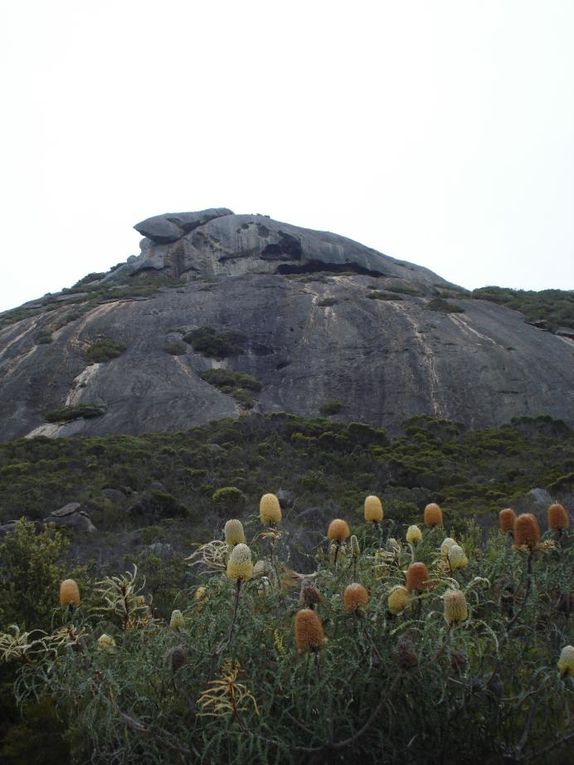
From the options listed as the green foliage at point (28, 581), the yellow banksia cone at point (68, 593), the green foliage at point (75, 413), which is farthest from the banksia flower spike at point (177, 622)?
the green foliage at point (75, 413)

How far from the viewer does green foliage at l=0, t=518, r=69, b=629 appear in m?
5.74

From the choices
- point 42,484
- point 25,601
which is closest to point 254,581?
point 25,601

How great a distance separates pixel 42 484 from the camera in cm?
1972

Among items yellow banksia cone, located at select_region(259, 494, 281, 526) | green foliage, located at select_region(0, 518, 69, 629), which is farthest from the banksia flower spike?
green foliage, located at select_region(0, 518, 69, 629)

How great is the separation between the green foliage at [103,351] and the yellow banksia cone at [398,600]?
31.2 metres

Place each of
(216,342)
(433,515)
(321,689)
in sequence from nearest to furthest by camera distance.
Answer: (321,689) < (433,515) < (216,342)

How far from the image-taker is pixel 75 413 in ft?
95.3

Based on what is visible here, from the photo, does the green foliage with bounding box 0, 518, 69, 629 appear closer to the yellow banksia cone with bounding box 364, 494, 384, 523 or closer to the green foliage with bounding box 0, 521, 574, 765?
the green foliage with bounding box 0, 521, 574, 765

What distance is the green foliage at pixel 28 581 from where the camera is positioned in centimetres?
574

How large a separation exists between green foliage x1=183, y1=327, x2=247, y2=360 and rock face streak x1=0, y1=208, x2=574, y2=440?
0.30 m

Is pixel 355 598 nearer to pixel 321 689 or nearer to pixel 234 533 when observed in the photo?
pixel 321 689

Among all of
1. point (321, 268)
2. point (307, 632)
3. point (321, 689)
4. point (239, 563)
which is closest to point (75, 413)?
point (239, 563)

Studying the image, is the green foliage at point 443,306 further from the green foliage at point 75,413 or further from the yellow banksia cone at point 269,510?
the yellow banksia cone at point 269,510

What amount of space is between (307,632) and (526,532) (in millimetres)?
1103
